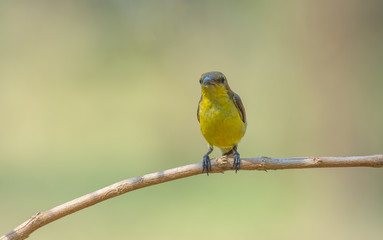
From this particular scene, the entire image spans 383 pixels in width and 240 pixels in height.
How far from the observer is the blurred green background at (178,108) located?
191 inches

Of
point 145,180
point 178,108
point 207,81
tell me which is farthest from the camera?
point 178,108

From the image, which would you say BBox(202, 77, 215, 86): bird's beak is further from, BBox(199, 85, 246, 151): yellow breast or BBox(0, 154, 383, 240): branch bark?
BBox(0, 154, 383, 240): branch bark

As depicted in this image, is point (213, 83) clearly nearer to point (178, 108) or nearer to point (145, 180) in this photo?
point (145, 180)

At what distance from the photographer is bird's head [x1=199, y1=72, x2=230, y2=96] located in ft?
7.36

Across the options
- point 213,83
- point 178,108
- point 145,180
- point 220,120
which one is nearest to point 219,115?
point 220,120

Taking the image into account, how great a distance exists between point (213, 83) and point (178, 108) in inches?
197

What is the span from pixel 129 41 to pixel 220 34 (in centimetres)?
146

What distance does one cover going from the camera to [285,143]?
6535 millimetres

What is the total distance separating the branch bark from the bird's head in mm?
509

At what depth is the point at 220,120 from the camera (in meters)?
2.32

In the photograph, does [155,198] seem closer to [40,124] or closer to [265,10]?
[40,124]

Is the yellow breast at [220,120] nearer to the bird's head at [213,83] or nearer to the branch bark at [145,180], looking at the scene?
the bird's head at [213,83]

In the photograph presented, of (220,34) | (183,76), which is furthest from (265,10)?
(183,76)

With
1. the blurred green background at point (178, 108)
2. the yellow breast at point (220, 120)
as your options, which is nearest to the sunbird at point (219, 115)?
the yellow breast at point (220, 120)
